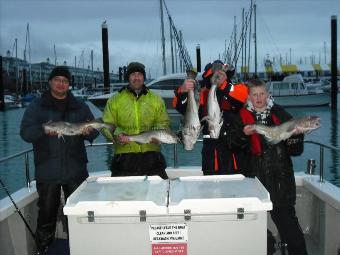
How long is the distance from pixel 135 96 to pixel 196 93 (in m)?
0.74

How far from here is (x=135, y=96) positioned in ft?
14.9

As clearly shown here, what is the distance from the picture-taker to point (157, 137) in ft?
14.0

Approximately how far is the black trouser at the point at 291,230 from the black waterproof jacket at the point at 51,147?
2018mm

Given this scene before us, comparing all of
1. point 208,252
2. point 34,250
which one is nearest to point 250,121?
point 208,252

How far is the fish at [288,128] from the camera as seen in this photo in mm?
3535

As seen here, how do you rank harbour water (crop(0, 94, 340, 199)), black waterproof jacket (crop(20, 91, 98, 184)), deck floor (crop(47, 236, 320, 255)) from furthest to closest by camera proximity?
harbour water (crop(0, 94, 340, 199)), deck floor (crop(47, 236, 320, 255)), black waterproof jacket (crop(20, 91, 98, 184))

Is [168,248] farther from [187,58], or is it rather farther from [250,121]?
[187,58]

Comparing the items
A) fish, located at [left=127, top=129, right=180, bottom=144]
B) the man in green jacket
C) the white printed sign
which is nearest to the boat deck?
the man in green jacket

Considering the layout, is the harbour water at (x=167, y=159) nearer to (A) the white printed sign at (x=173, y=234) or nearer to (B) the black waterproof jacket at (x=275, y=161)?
(B) the black waterproof jacket at (x=275, y=161)

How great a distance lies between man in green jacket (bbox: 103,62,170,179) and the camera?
4504 millimetres

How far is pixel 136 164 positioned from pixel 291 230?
1.70 m

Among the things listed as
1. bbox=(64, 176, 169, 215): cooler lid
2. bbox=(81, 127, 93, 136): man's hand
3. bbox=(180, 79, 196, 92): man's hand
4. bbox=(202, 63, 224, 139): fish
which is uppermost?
bbox=(180, 79, 196, 92): man's hand

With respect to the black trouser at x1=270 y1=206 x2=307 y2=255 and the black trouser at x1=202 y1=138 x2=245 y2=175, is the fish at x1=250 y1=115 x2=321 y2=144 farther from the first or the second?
the black trouser at x1=270 y1=206 x2=307 y2=255

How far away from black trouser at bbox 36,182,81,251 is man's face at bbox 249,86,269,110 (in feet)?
6.43
